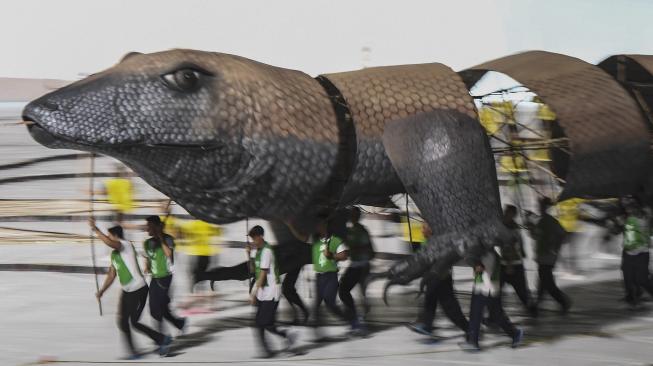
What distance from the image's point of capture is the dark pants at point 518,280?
13555 mm

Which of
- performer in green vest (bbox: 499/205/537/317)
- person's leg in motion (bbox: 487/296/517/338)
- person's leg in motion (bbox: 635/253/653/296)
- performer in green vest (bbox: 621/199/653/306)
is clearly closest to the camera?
person's leg in motion (bbox: 487/296/517/338)

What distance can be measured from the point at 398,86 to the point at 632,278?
4074mm

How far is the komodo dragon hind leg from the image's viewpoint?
459 inches

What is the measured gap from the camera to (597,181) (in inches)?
498

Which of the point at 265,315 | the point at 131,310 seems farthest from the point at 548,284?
the point at 131,310

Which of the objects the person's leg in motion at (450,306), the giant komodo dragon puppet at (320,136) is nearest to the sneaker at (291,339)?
the giant komodo dragon puppet at (320,136)

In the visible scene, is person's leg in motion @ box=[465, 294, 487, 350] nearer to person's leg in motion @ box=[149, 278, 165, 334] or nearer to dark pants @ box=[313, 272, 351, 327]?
dark pants @ box=[313, 272, 351, 327]

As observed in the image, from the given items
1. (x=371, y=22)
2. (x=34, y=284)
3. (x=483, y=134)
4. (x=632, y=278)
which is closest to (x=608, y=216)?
(x=632, y=278)

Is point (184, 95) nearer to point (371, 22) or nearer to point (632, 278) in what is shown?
point (632, 278)

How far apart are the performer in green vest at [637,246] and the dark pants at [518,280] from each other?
4.30 feet

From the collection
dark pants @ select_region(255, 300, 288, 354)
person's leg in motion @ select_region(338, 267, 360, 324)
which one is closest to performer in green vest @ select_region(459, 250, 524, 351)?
person's leg in motion @ select_region(338, 267, 360, 324)

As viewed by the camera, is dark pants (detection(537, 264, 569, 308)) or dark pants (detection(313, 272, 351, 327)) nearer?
dark pants (detection(313, 272, 351, 327))

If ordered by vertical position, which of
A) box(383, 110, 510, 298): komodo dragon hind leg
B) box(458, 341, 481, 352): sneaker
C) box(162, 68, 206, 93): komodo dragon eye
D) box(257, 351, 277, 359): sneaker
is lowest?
box(458, 341, 481, 352): sneaker

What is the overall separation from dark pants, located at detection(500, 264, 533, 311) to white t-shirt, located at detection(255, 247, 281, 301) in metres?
3.26
